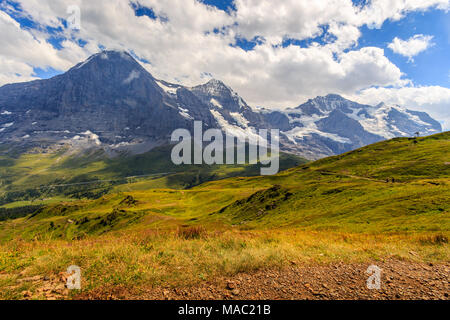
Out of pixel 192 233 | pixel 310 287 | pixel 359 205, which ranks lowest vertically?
pixel 359 205

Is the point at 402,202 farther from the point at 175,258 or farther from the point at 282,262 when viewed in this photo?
the point at 175,258

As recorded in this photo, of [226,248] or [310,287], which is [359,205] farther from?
[310,287]

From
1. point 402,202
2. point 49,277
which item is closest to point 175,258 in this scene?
point 49,277

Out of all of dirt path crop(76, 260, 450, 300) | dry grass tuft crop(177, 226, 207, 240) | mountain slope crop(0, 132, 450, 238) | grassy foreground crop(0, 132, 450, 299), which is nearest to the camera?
dirt path crop(76, 260, 450, 300)

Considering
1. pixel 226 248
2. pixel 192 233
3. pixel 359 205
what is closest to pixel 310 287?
pixel 226 248

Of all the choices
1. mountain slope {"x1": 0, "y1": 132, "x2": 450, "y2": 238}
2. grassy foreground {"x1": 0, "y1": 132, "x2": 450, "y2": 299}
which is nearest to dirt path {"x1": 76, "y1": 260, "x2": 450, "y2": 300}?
grassy foreground {"x1": 0, "y1": 132, "x2": 450, "y2": 299}

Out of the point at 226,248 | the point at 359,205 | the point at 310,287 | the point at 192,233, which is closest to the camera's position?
the point at 310,287

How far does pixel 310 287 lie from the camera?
26.2ft

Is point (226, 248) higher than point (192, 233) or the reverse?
higher

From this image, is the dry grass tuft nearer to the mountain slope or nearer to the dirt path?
the dirt path

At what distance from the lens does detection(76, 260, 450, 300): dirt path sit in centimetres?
747

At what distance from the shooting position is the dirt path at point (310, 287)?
7473 mm
